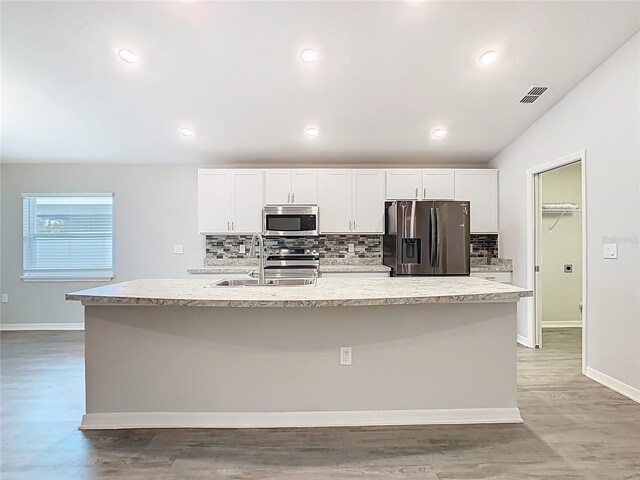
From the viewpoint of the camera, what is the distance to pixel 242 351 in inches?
92.5

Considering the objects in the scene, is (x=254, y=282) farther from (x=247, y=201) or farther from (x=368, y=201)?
Result: (x=368, y=201)

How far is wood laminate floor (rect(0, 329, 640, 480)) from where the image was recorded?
6.17 feet

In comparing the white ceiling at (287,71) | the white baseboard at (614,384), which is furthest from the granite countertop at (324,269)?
the white baseboard at (614,384)

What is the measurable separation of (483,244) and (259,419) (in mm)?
3785

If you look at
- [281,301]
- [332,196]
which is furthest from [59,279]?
[281,301]

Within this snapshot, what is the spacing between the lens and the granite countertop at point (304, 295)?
2.05 metres

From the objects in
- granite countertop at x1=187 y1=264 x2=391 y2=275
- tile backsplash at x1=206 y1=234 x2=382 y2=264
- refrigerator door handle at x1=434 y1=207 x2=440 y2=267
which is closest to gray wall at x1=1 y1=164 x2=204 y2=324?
tile backsplash at x1=206 y1=234 x2=382 y2=264

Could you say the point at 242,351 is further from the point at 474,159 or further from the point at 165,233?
the point at 474,159

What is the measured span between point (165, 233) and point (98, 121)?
1582mm

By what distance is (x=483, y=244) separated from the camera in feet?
16.3

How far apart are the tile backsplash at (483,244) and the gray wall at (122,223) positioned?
3.56m

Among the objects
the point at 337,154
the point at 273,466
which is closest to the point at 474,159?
the point at 337,154

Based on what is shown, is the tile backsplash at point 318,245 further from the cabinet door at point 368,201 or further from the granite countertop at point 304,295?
the granite countertop at point 304,295

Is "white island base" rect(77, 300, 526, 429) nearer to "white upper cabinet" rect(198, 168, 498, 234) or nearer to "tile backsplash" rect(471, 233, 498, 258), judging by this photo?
"white upper cabinet" rect(198, 168, 498, 234)
